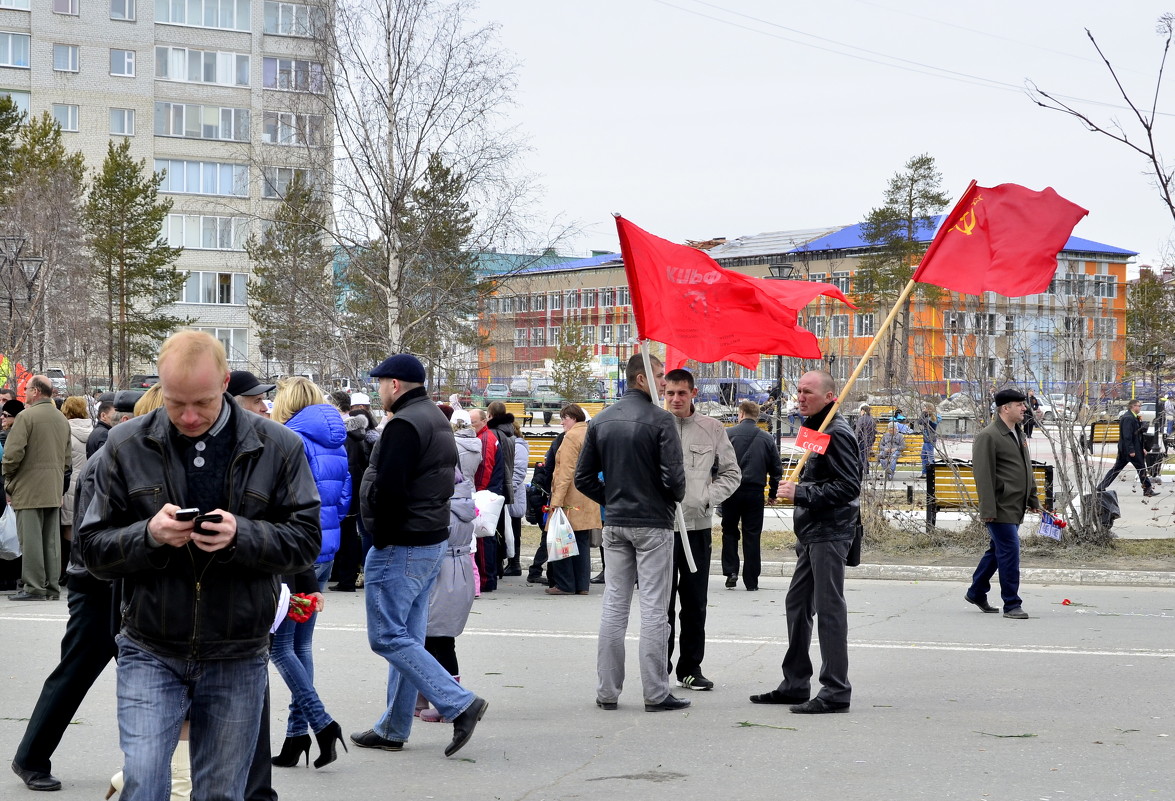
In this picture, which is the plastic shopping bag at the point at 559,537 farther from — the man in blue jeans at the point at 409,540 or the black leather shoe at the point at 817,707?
the man in blue jeans at the point at 409,540

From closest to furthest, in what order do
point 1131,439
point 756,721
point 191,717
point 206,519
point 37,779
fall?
point 206,519, point 191,717, point 37,779, point 756,721, point 1131,439

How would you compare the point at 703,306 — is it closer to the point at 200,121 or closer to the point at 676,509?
the point at 676,509

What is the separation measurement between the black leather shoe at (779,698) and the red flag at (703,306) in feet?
6.84

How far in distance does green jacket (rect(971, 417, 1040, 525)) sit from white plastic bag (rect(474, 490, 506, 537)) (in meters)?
4.08

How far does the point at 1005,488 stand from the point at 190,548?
8.70 metres

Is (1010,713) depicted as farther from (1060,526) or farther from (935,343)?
(935,343)

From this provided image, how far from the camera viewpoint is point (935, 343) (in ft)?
78.5

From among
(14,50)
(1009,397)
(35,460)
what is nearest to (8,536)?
(35,460)

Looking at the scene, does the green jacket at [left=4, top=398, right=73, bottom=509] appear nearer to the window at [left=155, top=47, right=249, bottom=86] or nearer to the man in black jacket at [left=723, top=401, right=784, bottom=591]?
the man in black jacket at [left=723, top=401, right=784, bottom=591]

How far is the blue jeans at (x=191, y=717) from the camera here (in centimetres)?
382

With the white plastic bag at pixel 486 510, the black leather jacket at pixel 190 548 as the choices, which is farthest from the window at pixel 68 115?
the black leather jacket at pixel 190 548

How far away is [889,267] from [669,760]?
240ft

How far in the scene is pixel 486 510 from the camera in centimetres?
967

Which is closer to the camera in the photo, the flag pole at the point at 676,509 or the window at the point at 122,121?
the flag pole at the point at 676,509
